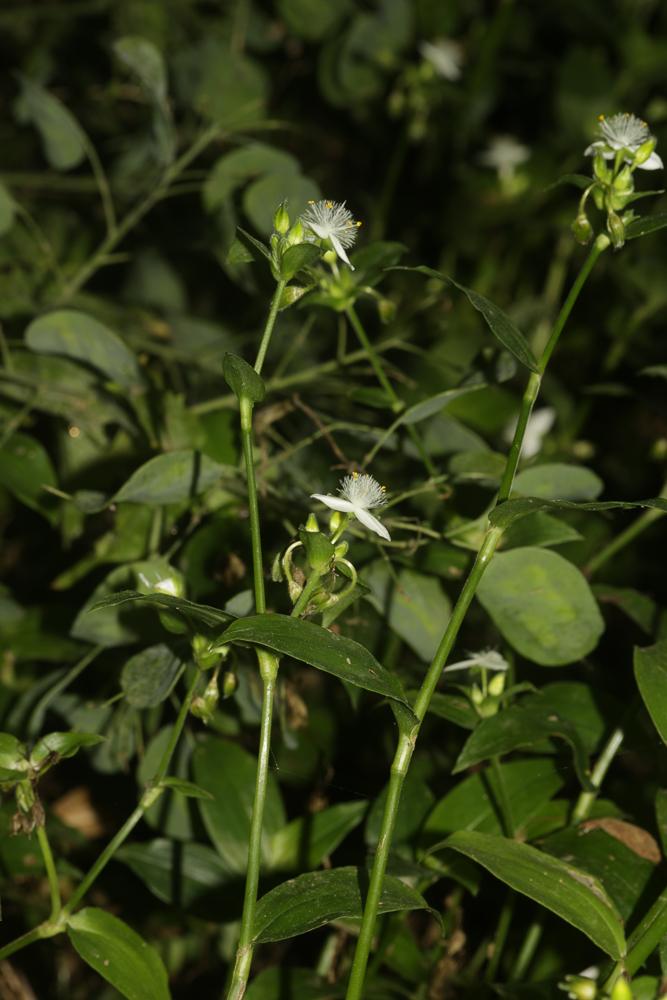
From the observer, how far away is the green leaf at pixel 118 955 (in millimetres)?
496

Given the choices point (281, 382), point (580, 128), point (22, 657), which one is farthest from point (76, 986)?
point (580, 128)

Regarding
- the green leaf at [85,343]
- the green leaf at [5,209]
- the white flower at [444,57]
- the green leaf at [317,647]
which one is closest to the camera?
the green leaf at [317,647]

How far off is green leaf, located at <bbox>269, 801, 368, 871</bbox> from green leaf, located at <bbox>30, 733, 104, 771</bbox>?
0.70 feet

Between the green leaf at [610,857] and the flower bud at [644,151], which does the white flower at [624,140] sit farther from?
the green leaf at [610,857]

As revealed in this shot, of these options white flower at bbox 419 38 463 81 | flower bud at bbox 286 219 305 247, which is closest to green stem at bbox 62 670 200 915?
flower bud at bbox 286 219 305 247

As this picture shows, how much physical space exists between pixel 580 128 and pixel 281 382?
0.72m

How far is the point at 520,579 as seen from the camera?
0.61 meters

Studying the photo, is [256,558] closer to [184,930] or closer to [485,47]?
[184,930]

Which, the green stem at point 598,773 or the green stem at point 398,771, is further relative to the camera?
the green stem at point 598,773

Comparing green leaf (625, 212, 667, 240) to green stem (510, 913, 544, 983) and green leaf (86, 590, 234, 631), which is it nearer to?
green leaf (86, 590, 234, 631)

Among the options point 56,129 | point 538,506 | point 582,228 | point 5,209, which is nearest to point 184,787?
point 538,506

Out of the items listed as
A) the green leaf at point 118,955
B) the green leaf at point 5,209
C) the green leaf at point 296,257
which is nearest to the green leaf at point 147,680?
the green leaf at point 118,955

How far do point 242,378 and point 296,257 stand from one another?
6 cm

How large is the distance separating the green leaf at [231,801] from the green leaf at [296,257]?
0.34 metres
